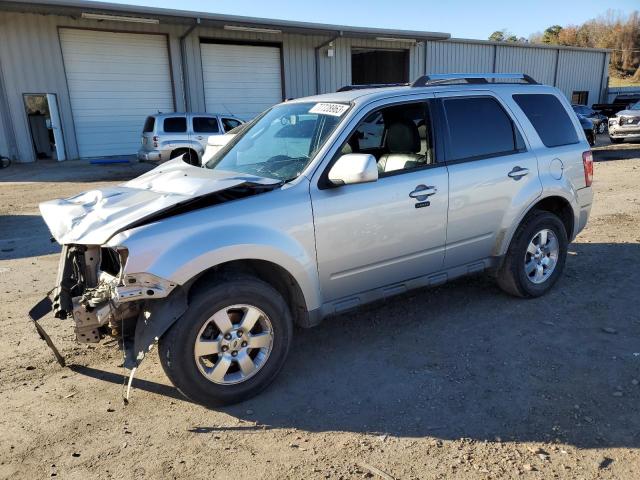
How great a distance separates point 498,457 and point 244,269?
189 centimetres

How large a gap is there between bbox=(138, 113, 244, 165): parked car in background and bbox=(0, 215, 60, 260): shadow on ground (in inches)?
253

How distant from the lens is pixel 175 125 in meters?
15.9

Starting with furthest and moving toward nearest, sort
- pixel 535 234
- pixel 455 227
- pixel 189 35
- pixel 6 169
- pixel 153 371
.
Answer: pixel 189 35 → pixel 6 169 → pixel 535 234 → pixel 455 227 → pixel 153 371

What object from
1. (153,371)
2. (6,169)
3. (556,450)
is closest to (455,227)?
(556,450)

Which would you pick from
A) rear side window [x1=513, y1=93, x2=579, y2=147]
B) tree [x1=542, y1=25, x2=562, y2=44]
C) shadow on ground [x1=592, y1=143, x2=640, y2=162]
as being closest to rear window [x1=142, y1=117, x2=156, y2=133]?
rear side window [x1=513, y1=93, x2=579, y2=147]

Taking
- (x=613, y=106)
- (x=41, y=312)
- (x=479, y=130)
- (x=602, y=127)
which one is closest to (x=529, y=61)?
(x=613, y=106)

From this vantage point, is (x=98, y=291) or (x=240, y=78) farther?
(x=240, y=78)

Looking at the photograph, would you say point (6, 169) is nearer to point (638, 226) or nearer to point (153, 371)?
point (153, 371)

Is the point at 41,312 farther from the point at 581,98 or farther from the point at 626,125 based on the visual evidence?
the point at 581,98

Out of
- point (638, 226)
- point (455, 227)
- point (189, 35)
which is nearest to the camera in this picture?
point (455, 227)

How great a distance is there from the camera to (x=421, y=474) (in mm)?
2648

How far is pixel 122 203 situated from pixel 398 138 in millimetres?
2248

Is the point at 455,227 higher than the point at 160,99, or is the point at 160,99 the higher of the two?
the point at 160,99

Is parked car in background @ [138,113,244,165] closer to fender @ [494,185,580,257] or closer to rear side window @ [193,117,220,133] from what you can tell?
rear side window @ [193,117,220,133]
